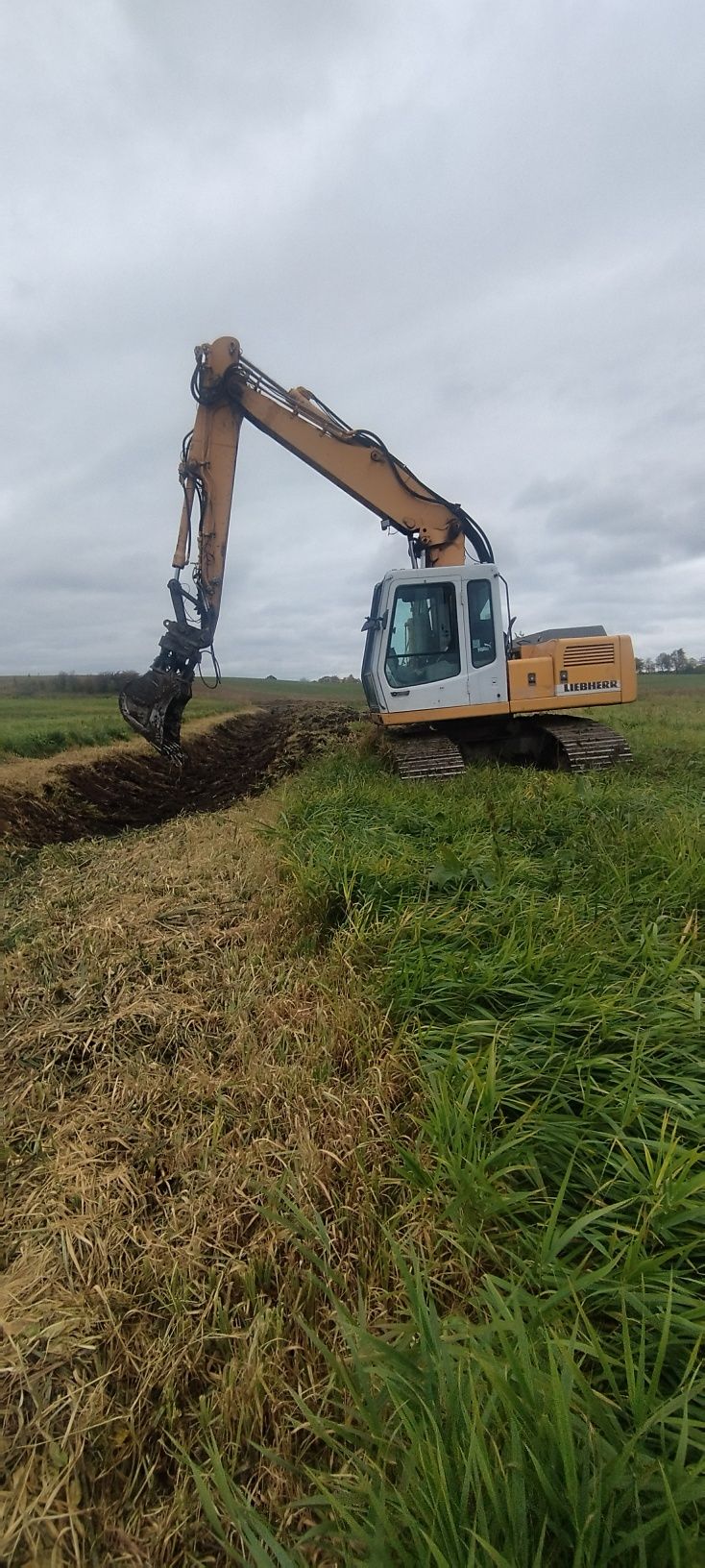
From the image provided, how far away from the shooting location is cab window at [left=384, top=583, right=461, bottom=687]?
278 inches

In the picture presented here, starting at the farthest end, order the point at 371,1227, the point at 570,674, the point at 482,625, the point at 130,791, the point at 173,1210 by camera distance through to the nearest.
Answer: the point at 130,791, the point at 570,674, the point at 482,625, the point at 173,1210, the point at 371,1227

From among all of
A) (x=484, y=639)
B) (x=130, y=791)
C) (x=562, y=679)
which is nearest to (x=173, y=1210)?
(x=484, y=639)

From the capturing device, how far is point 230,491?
809cm

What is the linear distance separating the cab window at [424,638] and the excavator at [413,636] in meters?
0.01

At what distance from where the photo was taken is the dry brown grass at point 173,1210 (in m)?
1.34

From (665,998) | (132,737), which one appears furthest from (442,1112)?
(132,737)

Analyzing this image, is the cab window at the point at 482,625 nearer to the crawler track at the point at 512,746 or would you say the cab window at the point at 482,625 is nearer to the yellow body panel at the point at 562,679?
the yellow body panel at the point at 562,679

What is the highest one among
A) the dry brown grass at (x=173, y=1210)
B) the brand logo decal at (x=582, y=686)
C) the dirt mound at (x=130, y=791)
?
the brand logo decal at (x=582, y=686)

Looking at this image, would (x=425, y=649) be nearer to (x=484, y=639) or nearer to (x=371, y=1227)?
(x=484, y=639)

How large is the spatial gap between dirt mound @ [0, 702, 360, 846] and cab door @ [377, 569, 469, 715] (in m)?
2.45

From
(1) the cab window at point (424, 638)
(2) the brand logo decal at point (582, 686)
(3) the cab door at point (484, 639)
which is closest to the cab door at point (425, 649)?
(1) the cab window at point (424, 638)

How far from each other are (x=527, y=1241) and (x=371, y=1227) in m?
0.41

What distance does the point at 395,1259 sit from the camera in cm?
145

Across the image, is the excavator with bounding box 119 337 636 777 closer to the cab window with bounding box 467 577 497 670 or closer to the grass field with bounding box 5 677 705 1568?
the cab window with bounding box 467 577 497 670
